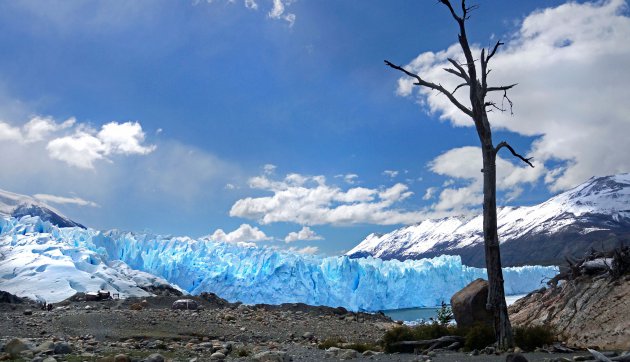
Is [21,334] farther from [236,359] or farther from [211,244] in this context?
[211,244]

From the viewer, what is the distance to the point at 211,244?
66750 mm

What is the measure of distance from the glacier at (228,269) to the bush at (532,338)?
37.7 metres

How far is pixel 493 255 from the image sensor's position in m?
7.49

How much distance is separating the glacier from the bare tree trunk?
3778 centimetres

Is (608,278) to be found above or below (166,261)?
below

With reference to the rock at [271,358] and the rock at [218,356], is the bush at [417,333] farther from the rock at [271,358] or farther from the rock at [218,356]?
the rock at [218,356]

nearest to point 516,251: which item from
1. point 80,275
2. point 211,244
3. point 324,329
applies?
point 211,244

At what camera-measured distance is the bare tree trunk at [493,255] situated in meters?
7.32

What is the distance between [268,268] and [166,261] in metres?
11.6

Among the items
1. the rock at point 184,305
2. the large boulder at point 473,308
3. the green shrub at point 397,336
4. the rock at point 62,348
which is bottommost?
the green shrub at point 397,336

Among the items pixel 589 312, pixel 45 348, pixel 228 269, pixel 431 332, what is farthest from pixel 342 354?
pixel 228 269

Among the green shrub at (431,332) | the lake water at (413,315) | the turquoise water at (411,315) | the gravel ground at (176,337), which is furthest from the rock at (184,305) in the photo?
the turquoise water at (411,315)

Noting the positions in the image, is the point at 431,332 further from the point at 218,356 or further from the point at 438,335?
the point at 218,356

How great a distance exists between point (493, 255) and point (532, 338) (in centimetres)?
132
